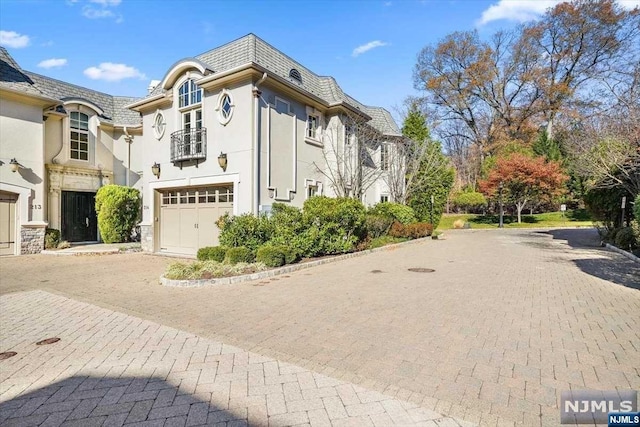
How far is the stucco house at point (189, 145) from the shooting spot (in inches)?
478

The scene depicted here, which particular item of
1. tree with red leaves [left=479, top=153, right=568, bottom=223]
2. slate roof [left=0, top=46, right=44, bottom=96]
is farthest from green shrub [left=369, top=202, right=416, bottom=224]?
tree with red leaves [left=479, top=153, right=568, bottom=223]

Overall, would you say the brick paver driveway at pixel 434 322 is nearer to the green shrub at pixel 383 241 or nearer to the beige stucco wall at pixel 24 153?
the green shrub at pixel 383 241

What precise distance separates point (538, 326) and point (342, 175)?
11365mm

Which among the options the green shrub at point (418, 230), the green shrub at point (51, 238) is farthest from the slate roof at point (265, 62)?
the green shrub at point (51, 238)

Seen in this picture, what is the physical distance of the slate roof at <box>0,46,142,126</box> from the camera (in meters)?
14.2

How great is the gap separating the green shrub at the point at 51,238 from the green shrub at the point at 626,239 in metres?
23.5

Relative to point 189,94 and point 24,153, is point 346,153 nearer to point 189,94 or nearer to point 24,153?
point 189,94

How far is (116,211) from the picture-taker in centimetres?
1677

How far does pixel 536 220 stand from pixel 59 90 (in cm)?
3850

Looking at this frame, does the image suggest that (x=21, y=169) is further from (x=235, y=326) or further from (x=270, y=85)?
(x=235, y=326)

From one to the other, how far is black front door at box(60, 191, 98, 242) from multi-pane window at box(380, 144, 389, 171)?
15.7 meters

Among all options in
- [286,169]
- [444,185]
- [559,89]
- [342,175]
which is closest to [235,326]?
[286,169]

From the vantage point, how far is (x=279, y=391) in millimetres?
3295

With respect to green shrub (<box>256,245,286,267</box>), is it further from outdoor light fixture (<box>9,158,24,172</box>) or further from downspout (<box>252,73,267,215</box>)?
outdoor light fixture (<box>9,158,24,172</box>)
